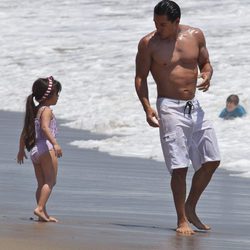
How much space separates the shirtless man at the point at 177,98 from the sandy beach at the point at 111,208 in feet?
1.33

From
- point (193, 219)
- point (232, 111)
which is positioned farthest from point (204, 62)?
point (232, 111)

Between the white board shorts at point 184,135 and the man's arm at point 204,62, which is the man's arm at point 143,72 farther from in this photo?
the man's arm at point 204,62

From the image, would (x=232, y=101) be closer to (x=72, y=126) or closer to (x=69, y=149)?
(x=72, y=126)

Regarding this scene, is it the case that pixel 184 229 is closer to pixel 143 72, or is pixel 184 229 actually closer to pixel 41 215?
pixel 41 215

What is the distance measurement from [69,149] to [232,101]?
4.00 metres

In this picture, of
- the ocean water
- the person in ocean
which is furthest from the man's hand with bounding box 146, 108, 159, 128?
the person in ocean

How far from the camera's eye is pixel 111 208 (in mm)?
8758

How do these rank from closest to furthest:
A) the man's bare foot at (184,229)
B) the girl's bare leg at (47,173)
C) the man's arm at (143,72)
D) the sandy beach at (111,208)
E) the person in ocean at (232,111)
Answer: the sandy beach at (111,208) < the man's bare foot at (184,229) < the man's arm at (143,72) < the girl's bare leg at (47,173) < the person in ocean at (232,111)

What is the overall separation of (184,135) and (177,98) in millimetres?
258

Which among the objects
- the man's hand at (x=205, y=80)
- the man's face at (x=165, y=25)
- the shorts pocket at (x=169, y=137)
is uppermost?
the man's face at (x=165, y=25)

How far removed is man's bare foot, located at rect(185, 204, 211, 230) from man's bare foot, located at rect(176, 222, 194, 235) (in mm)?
118

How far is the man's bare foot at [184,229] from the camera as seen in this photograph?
7570 mm

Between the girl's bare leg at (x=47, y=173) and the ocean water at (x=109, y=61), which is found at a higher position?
the girl's bare leg at (x=47, y=173)

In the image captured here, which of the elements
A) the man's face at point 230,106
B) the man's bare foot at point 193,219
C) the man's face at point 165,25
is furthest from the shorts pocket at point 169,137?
the man's face at point 230,106
